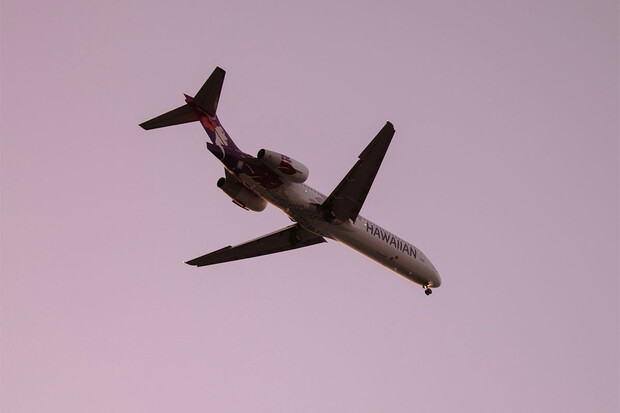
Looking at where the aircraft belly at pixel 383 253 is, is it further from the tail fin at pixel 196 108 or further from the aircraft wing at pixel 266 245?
the tail fin at pixel 196 108

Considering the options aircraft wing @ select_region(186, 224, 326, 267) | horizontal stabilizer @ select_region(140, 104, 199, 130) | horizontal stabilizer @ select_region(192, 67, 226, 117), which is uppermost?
horizontal stabilizer @ select_region(192, 67, 226, 117)

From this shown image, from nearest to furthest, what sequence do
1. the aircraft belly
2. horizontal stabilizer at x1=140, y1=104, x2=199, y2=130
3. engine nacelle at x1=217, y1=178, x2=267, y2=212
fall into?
horizontal stabilizer at x1=140, y1=104, x2=199, y2=130
engine nacelle at x1=217, y1=178, x2=267, y2=212
the aircraft belly

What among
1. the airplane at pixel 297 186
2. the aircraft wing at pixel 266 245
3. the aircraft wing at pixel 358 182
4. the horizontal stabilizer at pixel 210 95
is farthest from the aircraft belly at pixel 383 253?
the horizontal stabilizer at pixel 210 95

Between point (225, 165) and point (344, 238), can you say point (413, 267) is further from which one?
point (225, 165)

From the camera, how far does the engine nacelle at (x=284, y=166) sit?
2731 cm

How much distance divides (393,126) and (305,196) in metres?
4.72

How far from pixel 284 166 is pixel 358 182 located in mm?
3088

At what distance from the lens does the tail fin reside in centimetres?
2850

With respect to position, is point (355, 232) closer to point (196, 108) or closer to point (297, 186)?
point (297, 186)

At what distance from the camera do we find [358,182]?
28.7 meters

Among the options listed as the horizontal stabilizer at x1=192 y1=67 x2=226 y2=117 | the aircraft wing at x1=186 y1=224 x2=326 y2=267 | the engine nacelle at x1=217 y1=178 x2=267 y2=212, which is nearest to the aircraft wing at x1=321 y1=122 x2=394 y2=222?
the engine nacelle at x1=217 y1=178 x2=267 y2=212

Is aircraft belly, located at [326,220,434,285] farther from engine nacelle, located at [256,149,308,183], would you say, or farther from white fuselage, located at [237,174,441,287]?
engine nacelle, located at [256,149,308,183]

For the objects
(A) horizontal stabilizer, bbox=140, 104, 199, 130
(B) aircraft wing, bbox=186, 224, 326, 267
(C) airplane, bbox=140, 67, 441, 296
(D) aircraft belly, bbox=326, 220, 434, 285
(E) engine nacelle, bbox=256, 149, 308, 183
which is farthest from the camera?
(B) aircraft wing, bbox=186, 224, 326, 267

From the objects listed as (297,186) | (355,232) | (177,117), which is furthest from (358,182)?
(177,117)
